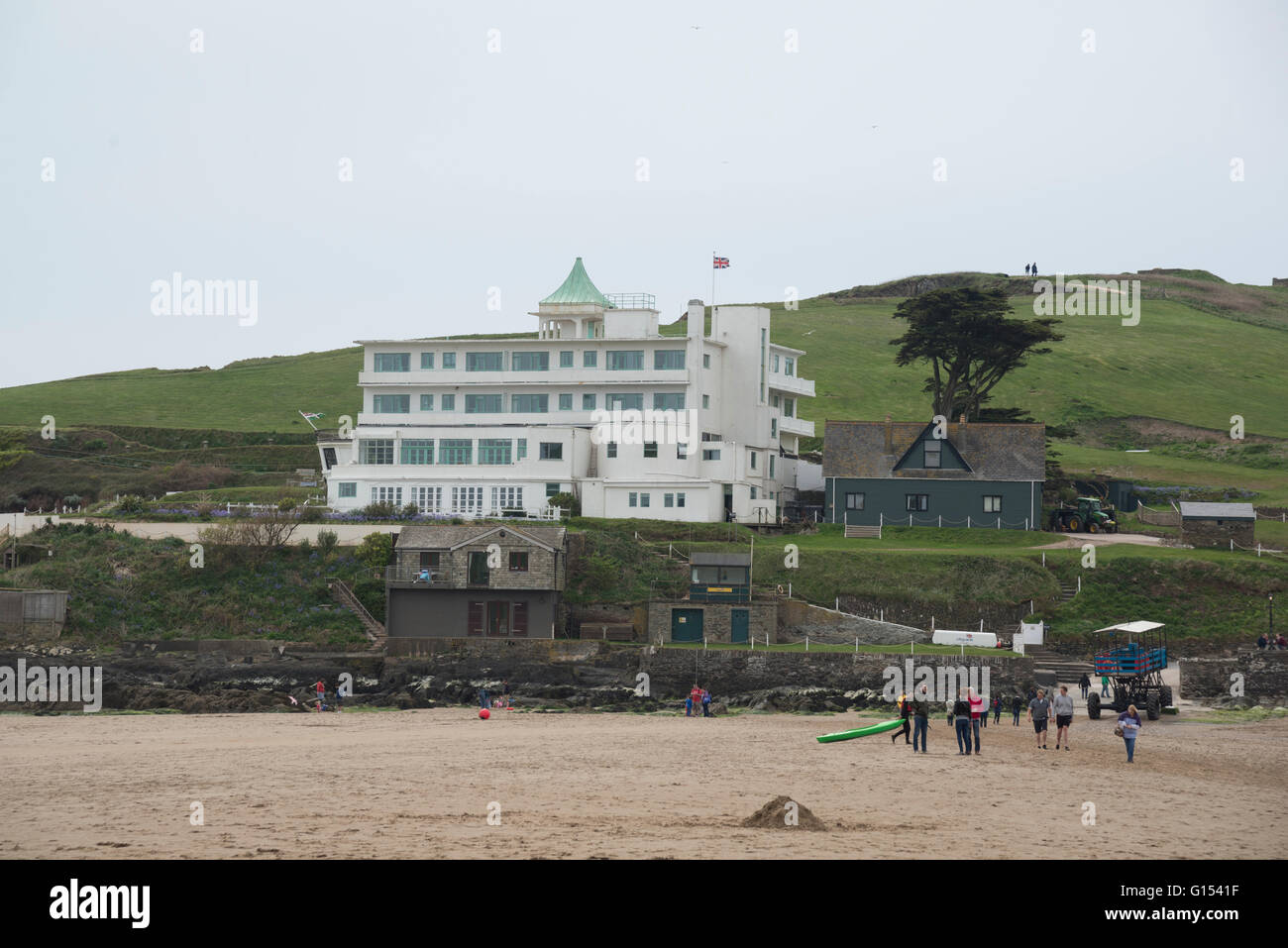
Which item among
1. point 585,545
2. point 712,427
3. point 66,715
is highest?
point 712,427

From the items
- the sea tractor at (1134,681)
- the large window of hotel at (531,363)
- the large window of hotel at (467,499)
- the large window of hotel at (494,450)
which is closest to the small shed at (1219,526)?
the sea tractor at (1134,681)

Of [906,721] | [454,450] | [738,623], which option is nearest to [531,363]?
[454,450]

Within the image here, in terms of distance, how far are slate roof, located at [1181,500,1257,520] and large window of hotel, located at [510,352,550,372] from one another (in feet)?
108

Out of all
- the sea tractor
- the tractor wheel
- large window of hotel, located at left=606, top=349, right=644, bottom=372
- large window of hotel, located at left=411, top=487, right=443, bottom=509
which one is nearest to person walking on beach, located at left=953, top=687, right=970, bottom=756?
the sea tractor

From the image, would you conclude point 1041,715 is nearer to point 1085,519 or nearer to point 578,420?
point 1085,519

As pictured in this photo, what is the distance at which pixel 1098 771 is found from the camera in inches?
1107

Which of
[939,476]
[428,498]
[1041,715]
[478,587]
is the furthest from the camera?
[428,498]

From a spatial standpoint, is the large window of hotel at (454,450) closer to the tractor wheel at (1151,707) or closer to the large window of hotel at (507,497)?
the large window of hotel at (507,497)

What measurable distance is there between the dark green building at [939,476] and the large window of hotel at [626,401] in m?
10.8

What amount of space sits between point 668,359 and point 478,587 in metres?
23.9

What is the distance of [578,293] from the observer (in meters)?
83.2
